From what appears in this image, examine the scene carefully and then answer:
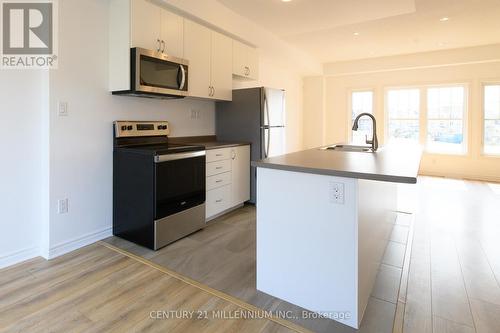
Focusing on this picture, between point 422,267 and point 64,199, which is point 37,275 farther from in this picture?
point 422,267

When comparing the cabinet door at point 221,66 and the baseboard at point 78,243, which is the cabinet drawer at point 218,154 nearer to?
the cabinet door at point 221,66

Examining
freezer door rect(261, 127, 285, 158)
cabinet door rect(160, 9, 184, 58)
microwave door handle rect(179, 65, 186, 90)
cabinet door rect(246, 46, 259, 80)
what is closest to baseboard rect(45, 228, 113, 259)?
microwave door handle rect(179, 65, 186, 90)

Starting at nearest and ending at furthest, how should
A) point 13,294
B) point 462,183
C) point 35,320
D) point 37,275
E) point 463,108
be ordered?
point 35,320
point 13,294
point 37,275
point 462,183
point 463,108

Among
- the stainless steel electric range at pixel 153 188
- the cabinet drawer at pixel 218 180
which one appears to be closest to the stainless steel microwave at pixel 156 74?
the stainless steel electric range at pixel 153 188

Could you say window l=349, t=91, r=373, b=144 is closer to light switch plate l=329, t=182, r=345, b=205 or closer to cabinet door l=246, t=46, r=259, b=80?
cabinet door l=246, t=46, r=259, b=80

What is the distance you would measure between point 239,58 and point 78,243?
297cm

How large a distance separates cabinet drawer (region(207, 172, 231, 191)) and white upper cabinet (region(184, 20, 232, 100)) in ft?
3.14

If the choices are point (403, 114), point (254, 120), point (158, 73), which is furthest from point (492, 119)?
point (158, 73)

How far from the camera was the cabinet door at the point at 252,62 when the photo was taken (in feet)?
14.2

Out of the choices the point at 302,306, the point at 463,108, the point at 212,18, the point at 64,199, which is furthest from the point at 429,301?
the point at 463,108

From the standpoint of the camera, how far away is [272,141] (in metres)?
4.14

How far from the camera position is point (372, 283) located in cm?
201

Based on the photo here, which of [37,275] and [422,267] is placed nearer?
[37,275]

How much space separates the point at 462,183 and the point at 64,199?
6.59 metres
